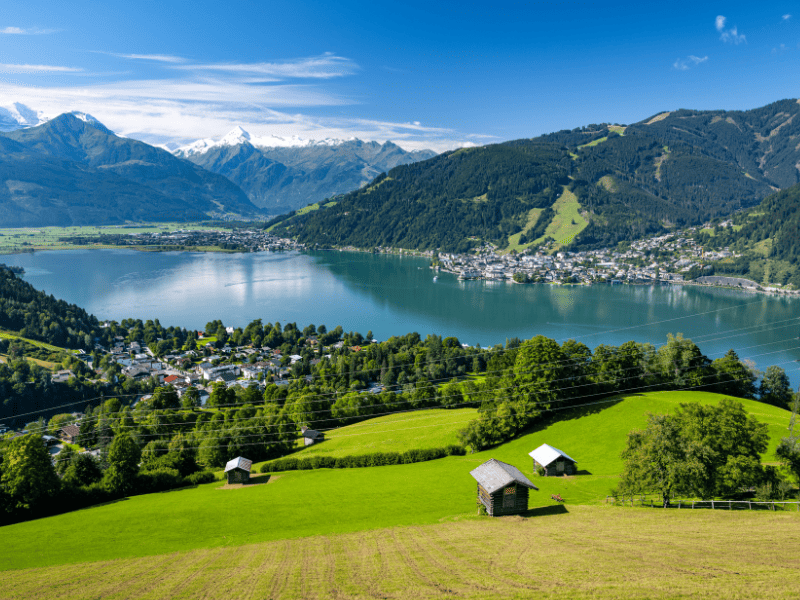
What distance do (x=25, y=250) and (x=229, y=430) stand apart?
191 meters

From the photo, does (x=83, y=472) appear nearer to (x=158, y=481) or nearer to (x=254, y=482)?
Answer: (x=158, y=481)

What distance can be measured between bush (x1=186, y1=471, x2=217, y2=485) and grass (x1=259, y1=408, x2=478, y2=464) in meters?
5.04

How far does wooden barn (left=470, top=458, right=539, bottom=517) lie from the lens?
1544cm

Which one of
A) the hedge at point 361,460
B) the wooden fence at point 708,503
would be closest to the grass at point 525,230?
the hedge at point 361,460

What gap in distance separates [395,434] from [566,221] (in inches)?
6481

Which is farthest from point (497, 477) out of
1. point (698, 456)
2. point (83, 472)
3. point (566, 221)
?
Answer: point (566, 221)

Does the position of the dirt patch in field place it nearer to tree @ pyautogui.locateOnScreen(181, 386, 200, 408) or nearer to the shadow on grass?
the shadow on grass

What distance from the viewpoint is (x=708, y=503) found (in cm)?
1545

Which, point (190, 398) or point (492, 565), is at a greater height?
point (492, 565)

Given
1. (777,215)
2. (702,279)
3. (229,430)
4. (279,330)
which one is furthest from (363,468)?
(777,215)

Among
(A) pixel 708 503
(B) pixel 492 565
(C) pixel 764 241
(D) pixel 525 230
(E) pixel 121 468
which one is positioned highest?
(D) pixel 525 230

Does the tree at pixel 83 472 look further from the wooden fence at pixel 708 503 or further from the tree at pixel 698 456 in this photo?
the tree at pixel 698 456

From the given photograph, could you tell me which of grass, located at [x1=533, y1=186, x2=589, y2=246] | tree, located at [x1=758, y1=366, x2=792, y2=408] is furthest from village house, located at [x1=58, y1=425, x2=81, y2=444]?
grass, located at [x1=533, y1=186, x2=589, y2=246]

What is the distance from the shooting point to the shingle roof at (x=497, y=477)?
605 inches
